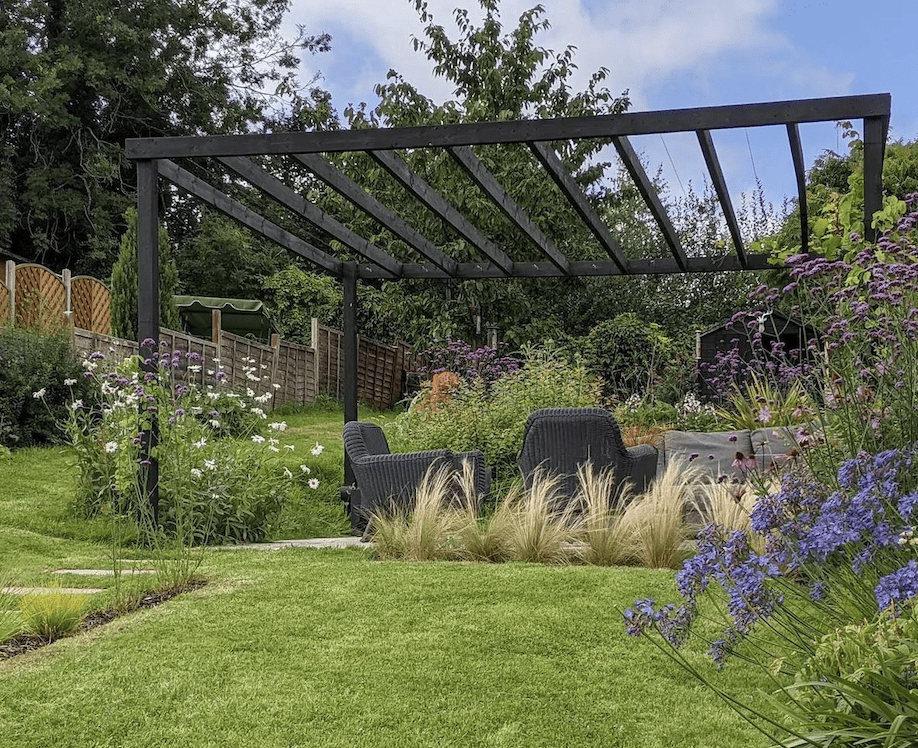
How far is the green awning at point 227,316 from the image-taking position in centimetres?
1797

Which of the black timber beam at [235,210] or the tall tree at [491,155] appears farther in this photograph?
the tall tree at [491,155]

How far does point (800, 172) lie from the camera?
5.81 m

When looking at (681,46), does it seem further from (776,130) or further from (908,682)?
(908,682)

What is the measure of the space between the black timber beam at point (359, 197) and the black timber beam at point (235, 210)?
85 cm

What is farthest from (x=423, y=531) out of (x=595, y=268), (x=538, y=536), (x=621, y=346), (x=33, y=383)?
(x=621, y=346)

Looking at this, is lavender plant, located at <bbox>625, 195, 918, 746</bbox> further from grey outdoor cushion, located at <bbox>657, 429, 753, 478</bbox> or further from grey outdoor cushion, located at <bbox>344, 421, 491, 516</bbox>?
grey outdoor cushion, located at <bbox>657, 429, 753, 478</bbox>

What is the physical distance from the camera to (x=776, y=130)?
205 inches

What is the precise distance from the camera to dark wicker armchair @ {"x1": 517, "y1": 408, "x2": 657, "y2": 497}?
611 cm

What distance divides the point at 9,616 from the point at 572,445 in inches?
138

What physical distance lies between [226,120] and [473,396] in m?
16.7

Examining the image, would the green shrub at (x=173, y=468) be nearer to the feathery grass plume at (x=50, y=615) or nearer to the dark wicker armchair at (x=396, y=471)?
the dark wicker armchair at (x=396, y=471)

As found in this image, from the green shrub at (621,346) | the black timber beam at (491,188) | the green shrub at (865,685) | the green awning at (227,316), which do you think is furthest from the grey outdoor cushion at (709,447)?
the green awning at (227,316)

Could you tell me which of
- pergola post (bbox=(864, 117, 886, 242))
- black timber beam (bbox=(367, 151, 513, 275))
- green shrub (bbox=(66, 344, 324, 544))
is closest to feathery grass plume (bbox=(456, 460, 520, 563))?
green shrub (bbox=(66, 344, 324, 544))

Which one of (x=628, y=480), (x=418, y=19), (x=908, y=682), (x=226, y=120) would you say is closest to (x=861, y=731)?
(x=908, y=682)
